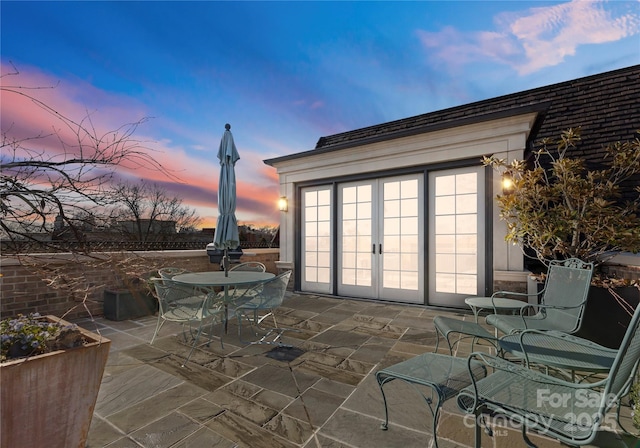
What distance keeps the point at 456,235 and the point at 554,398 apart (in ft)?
13.0

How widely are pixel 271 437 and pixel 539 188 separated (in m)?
4.35

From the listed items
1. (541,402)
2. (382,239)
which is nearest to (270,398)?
(541,402)

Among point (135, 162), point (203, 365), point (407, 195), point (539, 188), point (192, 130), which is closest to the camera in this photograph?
point (135, 162)

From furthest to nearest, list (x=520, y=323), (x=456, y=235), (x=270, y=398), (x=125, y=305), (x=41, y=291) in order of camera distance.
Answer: (x=456, y=235) → (x=125, y=305) → (x=41, y=291) → (x=520, y=323) → (x=270, y=398)

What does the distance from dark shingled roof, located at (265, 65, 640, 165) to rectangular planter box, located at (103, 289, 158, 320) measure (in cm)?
401

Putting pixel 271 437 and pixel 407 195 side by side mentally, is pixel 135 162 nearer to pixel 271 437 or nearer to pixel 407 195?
pixel 271 437

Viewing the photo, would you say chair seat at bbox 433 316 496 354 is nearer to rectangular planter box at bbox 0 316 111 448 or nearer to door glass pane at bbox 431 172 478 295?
rectangular planter box at bbox 0 316 111 448

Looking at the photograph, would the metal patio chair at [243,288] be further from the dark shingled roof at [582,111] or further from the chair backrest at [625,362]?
the chair backrest at [625,362]

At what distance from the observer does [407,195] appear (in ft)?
18.6

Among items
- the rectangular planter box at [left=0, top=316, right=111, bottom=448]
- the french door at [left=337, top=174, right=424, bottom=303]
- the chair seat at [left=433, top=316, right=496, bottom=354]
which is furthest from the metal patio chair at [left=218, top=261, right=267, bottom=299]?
the chair seat at [left=433, top=316, right=496, bottom=354]

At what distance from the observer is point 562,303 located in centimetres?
287

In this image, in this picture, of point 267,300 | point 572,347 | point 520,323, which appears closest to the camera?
point 572,347

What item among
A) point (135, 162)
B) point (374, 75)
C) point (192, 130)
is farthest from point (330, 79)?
point (135, 162)

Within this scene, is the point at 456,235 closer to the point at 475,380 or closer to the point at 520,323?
the point at 520,323
